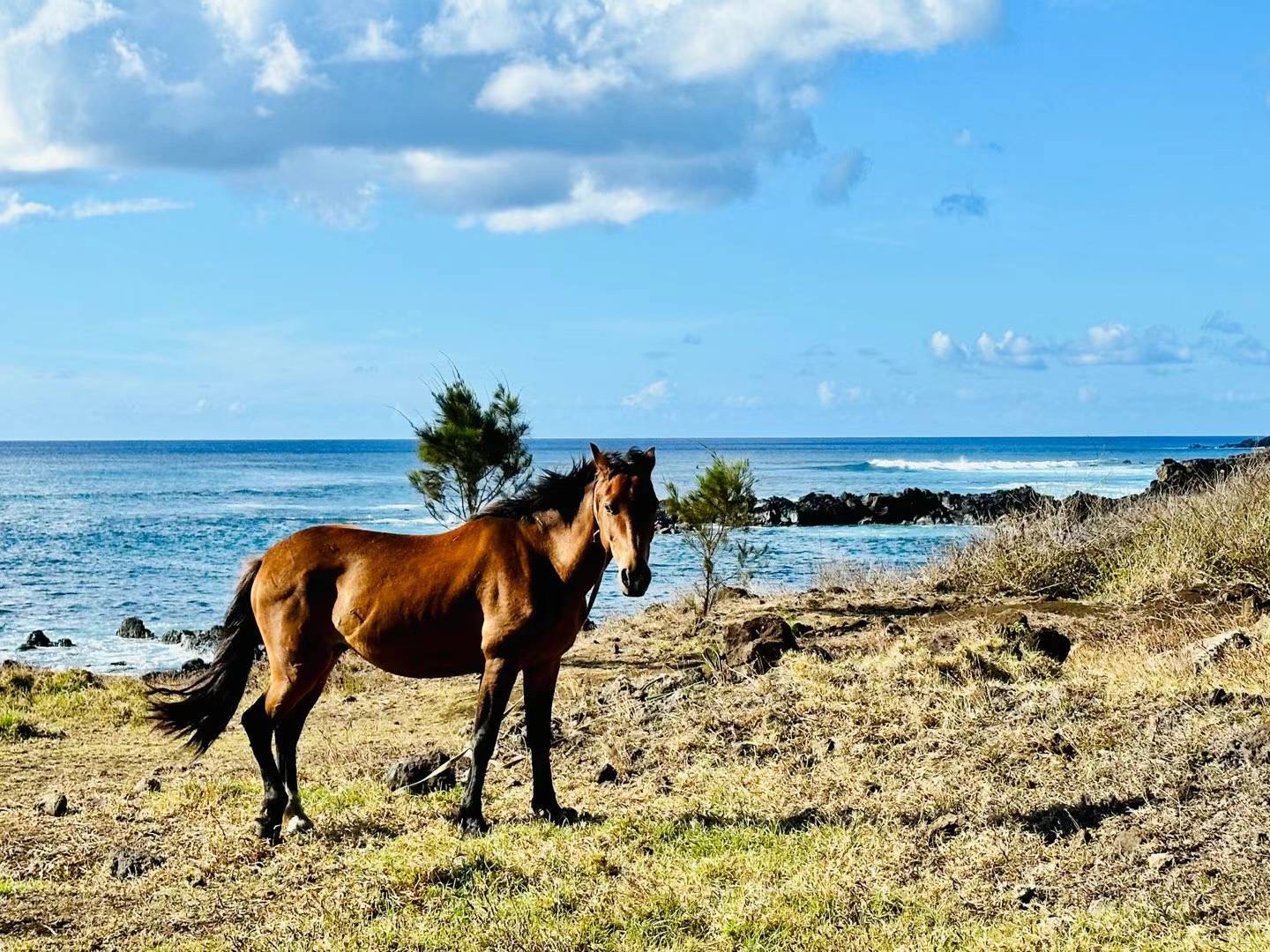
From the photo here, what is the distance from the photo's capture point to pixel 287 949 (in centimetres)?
550

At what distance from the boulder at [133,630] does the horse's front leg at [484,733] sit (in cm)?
1931

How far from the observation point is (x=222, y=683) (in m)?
8.01

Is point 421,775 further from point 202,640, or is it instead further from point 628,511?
point 202,640

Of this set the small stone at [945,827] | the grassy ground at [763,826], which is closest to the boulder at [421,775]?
the grassy ground at [763,826]

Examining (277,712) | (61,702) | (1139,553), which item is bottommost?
(61,702)

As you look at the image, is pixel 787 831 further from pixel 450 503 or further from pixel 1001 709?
pixel 450 503

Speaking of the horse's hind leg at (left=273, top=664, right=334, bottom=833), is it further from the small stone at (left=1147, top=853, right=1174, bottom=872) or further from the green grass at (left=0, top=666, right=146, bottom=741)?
the green grass at (left=0, top=666, right=146, bottom=741)

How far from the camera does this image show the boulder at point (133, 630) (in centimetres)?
2447

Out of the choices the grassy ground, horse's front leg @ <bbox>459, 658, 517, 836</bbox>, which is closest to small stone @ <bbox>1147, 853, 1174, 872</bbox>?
the grassy ground

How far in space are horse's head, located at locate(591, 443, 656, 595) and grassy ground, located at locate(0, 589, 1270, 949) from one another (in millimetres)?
1577

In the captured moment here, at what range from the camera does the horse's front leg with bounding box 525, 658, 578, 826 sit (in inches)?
295

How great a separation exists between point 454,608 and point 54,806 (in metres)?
3.43

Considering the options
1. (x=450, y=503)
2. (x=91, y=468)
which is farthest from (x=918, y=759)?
(x=91, y=468)

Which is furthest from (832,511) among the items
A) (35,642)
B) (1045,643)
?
(1045,643)
